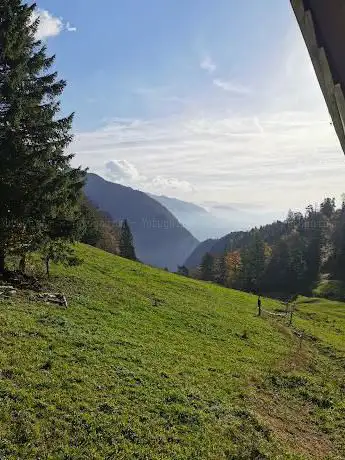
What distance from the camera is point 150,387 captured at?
49.3 ft

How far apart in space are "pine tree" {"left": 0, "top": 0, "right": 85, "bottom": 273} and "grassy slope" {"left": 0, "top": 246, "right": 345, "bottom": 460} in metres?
4.56

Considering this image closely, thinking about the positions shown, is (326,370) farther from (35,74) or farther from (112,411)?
(35,74)

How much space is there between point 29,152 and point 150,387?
14371 mm

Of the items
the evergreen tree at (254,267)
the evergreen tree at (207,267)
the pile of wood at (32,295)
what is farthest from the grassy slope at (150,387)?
the evergreen tree at (207,267)

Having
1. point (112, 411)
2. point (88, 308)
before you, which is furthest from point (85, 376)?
point (88, 308)

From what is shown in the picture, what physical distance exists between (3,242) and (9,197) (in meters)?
2.76

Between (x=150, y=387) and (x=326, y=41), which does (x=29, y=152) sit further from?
(x=326, y=41)

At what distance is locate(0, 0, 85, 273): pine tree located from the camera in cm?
2264

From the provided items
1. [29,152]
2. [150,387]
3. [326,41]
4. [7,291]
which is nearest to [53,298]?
[7,291]

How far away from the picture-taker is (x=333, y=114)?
3186 mm

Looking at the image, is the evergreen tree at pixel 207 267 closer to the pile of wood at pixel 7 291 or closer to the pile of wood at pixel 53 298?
the pile of wood at pixel 53 298

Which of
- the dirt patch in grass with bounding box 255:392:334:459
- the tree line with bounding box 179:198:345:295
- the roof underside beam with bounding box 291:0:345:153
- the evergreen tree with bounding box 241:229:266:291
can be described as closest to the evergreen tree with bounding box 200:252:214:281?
the tree line with bounding box 179:198:345:295

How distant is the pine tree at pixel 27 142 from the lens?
2264cm

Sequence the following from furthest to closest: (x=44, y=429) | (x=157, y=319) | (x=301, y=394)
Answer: (x=157, y=319) → (x=301, y=394) → (x=44, y=429)
